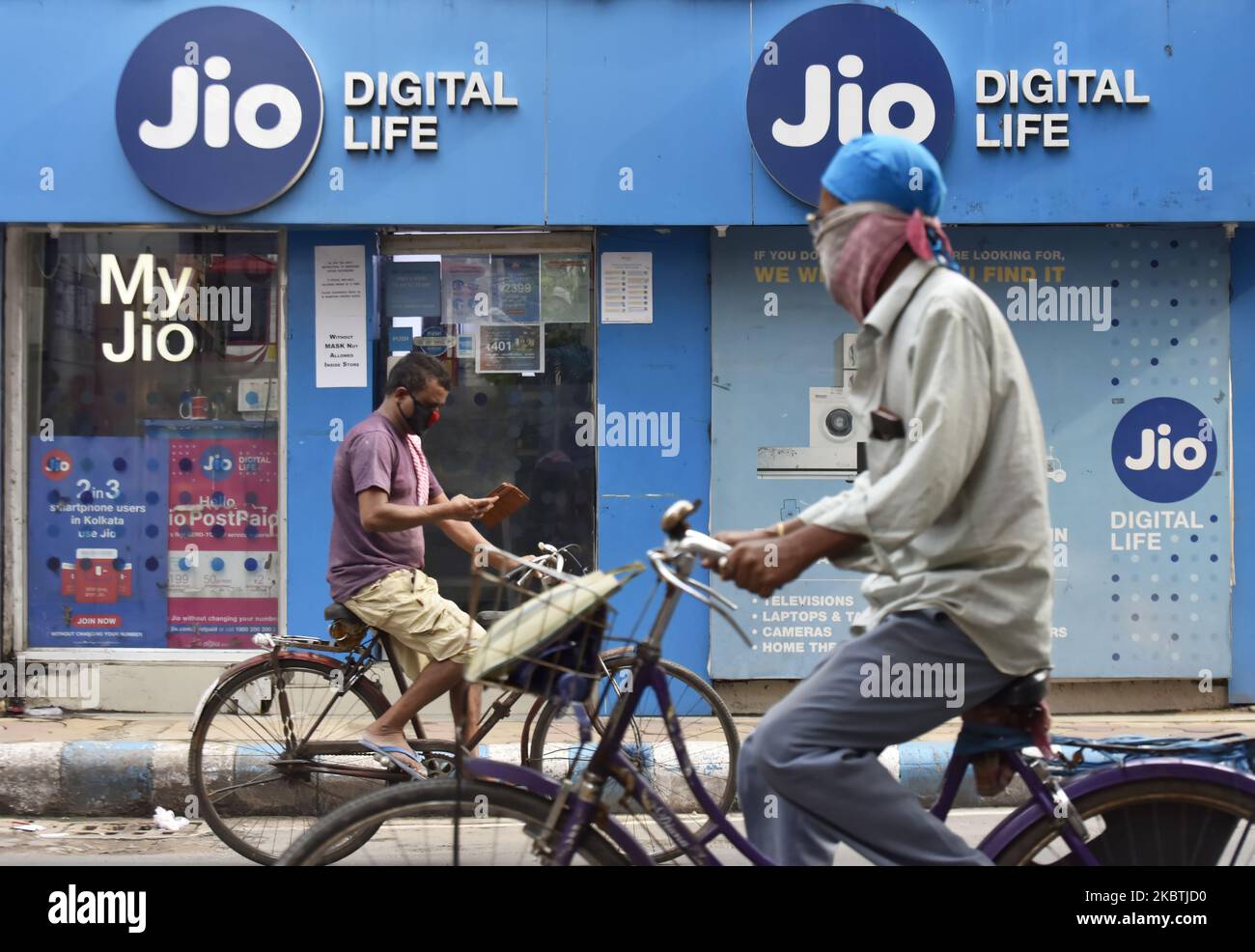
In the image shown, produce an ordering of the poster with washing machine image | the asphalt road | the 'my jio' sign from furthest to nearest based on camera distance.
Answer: the poster with washing machine image, the 'my jio' sign, the asphalt road

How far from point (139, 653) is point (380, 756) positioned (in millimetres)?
3652

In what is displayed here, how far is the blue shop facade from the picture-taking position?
7.21 meters

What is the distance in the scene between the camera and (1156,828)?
2.52 metres

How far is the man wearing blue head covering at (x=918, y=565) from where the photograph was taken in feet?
7.68

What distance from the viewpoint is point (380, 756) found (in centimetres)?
450

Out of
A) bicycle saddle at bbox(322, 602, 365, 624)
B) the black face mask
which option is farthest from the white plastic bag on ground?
the black face mask

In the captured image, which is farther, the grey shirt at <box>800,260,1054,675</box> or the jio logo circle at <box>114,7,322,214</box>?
Result: the jio logo circle at <box>114,7,322,214</box>

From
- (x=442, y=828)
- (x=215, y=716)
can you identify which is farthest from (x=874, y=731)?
(x=215, y=716)

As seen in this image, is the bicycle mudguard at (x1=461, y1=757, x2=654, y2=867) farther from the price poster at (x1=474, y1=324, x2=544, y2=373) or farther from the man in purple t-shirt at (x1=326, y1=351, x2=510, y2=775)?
the price poster at (x1=474, y1=324, x2=544, y2=373)

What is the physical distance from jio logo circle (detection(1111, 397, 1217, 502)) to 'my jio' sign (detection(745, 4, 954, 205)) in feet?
6.63

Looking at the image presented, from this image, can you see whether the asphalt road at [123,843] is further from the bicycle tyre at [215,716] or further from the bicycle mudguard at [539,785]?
the bicycle mudguard at [539,785]

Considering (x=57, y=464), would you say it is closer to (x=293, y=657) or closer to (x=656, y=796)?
(x=293, y=657)

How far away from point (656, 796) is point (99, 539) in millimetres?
6025
